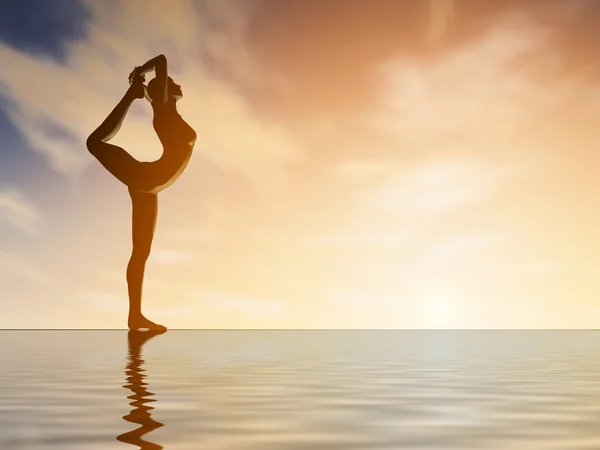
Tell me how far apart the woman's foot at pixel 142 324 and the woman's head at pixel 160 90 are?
1038 cm

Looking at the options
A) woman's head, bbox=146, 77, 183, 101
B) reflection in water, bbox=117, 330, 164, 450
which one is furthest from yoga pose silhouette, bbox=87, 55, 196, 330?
reflection in water, bbox=117, 330, 164, 450

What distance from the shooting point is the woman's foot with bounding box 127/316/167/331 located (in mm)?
41878

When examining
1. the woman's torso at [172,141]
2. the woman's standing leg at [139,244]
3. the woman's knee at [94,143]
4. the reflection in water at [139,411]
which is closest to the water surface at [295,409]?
the reflection in water at [139,411]

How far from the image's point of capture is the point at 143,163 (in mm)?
41969

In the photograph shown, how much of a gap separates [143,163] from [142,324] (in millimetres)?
7611

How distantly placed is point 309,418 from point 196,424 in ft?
4.83

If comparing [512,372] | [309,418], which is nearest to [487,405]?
[309,418]

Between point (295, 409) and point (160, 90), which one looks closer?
point (295, 409)

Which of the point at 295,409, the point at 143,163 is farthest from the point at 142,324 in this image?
the point at 295,409

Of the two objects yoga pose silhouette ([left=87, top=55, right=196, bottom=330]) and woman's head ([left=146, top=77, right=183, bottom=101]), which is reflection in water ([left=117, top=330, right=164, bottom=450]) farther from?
woman's head ([left=146, top=77, right=183, bottom=101])

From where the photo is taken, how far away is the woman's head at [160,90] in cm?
4203

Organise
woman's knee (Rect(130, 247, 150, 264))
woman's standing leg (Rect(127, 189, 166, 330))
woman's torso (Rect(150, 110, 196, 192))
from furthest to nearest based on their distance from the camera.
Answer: woman's torso (Rect(150, 110, 196, 192)) < woman's knee (Rect(130, 247, 150, 264)) < woman's standing leg (Rect(127, 189, 166, 330))

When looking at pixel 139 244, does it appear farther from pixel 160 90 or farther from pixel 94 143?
pixel 160 90

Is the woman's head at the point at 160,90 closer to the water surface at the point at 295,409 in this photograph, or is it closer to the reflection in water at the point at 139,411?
the reflection in water at the point at 139,411
